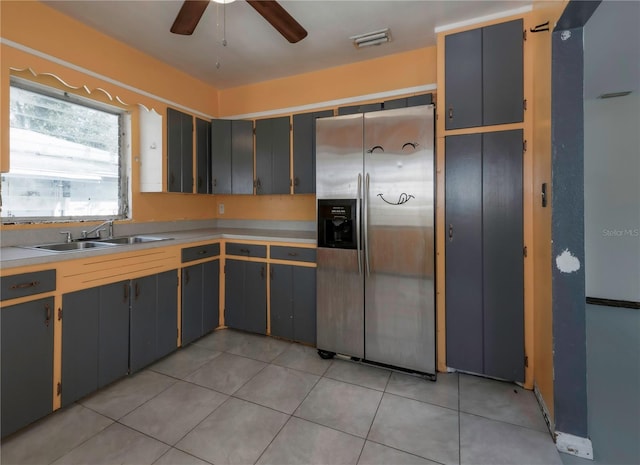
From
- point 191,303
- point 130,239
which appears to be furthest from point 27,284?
point 191,303

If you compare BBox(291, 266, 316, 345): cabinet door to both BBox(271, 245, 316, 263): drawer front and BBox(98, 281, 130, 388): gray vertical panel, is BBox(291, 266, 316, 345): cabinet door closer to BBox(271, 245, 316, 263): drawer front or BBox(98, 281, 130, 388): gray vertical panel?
BBox(271, 245, 316, 263): drawer front

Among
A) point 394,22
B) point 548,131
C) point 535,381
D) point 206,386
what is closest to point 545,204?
point 548,131

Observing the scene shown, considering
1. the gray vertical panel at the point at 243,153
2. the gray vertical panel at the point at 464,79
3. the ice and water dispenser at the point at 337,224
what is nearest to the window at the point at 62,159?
the gray vertical panel at the point at 243,153

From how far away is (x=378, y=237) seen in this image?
7.86 ft

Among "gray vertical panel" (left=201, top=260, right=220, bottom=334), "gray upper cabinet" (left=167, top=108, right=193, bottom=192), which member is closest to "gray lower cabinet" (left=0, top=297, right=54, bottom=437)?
"gray vertical panel" (left=201, top=260, right=220, bottom=334)

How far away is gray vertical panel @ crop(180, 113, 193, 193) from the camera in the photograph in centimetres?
323

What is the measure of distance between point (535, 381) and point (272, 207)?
2.95 meters

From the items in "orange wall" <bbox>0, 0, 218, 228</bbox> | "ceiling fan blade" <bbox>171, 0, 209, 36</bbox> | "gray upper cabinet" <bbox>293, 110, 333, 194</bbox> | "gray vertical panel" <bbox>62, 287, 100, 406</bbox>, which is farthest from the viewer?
"gray upper cabinet" <bbox>293, 110, 333, 194</bbox>

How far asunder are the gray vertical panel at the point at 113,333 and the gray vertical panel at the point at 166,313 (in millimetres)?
273

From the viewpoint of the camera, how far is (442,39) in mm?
2443

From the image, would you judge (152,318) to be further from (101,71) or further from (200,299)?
(101,71)

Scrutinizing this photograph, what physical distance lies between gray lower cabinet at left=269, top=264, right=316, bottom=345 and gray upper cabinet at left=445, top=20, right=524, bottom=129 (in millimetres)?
1760

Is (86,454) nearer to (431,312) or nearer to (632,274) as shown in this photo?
(431,312)

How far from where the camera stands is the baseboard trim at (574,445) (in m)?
1.60
